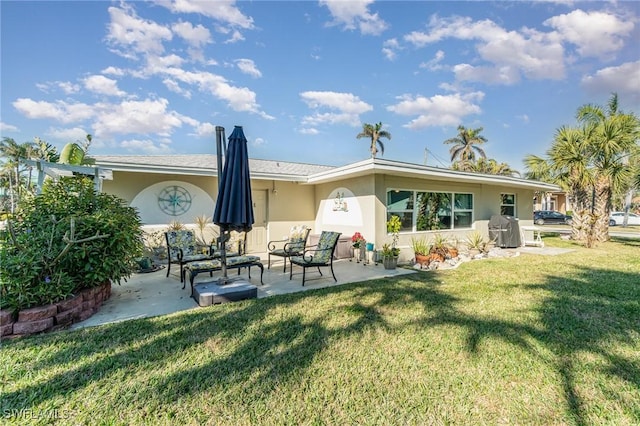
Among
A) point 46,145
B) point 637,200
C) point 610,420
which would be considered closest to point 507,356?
point 610,420

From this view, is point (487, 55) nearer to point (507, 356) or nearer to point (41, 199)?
point (507, 356)

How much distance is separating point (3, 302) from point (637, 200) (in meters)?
65.1

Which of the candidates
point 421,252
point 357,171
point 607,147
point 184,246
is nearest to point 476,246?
point 421,252

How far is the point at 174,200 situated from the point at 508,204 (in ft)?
44.3

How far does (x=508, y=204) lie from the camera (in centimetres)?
1213

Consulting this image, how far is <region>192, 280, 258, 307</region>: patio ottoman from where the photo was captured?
173 inches

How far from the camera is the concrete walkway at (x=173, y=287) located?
4172mm

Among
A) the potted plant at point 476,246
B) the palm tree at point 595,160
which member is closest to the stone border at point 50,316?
the potted plant at point 476,246

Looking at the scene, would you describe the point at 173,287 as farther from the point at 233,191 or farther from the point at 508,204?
the point at 508,204

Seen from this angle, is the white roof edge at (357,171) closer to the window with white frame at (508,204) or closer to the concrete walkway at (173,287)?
the window with white frame at (508,204)

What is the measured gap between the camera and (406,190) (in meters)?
8.80

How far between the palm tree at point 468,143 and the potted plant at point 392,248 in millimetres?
25823

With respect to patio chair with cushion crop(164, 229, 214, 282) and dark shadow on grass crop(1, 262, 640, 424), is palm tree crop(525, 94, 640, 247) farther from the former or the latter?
patio chair with cushion crop(164, 229, 214, 282)

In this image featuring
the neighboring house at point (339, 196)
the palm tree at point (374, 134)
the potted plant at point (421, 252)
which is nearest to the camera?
the potted plant at point (421, 252)
